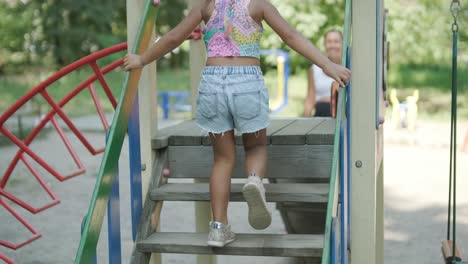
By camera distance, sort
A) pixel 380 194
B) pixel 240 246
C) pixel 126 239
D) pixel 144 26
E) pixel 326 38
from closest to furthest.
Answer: pixel 240 246 < pixel 144 26 < pixel 380 194 < pixel 326 38 < pixel 126 239

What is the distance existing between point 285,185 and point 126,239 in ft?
12.5

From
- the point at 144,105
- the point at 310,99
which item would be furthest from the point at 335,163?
the point at 310,99

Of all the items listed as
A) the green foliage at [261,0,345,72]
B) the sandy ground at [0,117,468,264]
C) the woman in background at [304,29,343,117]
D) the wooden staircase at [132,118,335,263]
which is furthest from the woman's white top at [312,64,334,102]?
the green foliage at [261,0,345,72]

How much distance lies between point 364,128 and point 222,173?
2.49 ft

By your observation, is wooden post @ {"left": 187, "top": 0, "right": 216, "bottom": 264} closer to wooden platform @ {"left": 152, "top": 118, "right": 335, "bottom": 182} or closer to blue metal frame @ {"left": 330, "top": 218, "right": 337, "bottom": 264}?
wooden platform @ {"left": 152, "top": 118, "right": 335, "bottom": 182}

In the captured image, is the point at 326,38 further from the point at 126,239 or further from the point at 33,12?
the point at 33,12

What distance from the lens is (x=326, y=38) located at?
23.8 feet

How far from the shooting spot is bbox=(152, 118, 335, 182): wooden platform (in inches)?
171

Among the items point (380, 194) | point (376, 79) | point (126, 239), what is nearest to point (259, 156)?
point (376, 79)

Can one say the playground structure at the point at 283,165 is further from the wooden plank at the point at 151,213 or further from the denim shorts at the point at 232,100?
the denim shorts at the point at 232,100

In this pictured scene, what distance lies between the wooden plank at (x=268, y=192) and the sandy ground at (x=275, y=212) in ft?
8.42

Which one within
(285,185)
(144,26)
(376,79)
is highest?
(144,26)

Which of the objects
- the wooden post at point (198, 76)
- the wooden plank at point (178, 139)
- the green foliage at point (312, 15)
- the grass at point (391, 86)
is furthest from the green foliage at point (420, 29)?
the wooden plank at point (178, 139)

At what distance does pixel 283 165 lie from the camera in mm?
4414
